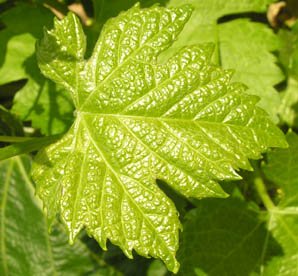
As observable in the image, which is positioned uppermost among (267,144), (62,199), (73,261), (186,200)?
(267,144)

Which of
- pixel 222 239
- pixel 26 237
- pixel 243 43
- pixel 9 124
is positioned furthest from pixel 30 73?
pixel 222 239

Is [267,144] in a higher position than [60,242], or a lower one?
higher

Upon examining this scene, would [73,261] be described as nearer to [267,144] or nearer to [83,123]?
[83,123]

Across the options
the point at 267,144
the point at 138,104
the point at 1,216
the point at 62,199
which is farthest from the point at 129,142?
the point at 1,216

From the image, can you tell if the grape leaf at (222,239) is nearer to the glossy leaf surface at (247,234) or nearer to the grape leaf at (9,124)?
the glossy leaf surface at (247,234)

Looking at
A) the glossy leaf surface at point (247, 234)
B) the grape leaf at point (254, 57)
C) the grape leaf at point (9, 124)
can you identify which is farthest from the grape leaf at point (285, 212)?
the grape leaf at point (9, 124)

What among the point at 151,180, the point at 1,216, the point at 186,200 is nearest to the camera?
the point at 151,180

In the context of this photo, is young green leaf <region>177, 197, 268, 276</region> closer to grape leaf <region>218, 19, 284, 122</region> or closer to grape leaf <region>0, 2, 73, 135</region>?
grape leaf <region>218, 19, 284, 122</region>

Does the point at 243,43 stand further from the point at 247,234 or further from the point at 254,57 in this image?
the point at 247,234
